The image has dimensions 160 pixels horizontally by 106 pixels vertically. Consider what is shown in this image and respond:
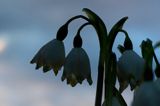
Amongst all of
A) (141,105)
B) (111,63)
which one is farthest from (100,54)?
(141,105)

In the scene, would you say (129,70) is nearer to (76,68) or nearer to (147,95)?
(76,68)

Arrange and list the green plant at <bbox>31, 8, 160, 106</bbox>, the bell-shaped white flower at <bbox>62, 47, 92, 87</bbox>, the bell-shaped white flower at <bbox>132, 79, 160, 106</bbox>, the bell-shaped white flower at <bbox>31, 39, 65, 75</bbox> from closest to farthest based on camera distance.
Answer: the bell-shaped white flower at <bbox>132, 79, 160, 106</bbox> < the green plant at <bbox>31, 8, 160, 106</bbox> < the bell-shaped white flower at <bbox>62, 47, 92, 87</bbox> < the bell-shaped white flower at <bbox>31, 39, 65, 75</bbox>

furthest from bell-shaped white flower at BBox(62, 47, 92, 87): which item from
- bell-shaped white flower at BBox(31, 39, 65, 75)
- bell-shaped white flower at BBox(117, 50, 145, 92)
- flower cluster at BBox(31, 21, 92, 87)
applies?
bell-shaped white flower at BBox(117, 50, 145, 92)

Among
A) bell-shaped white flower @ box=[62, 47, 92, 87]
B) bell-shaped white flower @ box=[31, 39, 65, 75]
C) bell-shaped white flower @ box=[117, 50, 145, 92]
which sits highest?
bell-shaped white flower @ box=[31, 39, 65, 75]

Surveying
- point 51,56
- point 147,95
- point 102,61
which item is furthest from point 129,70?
point 147,95

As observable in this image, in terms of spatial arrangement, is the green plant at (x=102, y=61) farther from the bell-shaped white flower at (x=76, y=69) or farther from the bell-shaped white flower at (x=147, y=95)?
the bell-shaped white flower at (x=147, y=95)

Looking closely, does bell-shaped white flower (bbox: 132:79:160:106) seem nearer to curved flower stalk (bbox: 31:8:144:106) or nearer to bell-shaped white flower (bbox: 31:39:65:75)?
curved flower stalk (bbox: 31:8:144:106)

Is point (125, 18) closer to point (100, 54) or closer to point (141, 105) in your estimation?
point (100, 54)

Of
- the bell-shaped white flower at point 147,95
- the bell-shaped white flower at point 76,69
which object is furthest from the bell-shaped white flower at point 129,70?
the bell-shaped white flower at point 147,95
